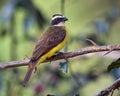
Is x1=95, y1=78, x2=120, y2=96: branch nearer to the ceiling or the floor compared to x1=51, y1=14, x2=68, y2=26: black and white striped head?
nearer to the ceiling

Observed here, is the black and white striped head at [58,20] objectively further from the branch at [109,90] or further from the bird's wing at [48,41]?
the branch at [109,90]

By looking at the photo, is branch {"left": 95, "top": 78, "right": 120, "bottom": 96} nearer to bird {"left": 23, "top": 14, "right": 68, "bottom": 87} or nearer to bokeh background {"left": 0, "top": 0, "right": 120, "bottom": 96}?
bird {"left": 23, "top": 14, "right": 68, "bottom": 87}

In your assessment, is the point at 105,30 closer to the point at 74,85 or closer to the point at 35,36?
the point at 74,85

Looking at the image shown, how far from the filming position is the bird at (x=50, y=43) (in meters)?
3.42

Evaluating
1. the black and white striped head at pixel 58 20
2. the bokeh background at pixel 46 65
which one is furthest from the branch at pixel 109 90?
the bokeh background at pixel 46 65

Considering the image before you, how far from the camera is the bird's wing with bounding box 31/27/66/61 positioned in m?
3.54

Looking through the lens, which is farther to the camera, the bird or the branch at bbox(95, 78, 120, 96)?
the bird

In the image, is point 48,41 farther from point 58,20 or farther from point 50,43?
point 58,20

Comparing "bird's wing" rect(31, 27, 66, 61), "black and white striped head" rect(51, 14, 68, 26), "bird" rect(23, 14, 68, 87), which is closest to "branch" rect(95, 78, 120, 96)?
"bird" rect(23, 14, 68, 87)

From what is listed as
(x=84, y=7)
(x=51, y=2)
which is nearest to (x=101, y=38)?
(x=51, y=2)

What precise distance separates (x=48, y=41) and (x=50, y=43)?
2 cm

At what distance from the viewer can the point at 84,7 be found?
30.4ft

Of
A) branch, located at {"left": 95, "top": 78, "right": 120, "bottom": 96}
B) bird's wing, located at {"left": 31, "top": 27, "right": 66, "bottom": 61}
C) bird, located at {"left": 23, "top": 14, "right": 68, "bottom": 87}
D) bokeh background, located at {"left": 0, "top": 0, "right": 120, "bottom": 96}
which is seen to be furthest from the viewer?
bokeh background, located at {"left": 0, "top": 0, "right": 120, "bottom": 96}

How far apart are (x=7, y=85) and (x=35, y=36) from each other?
160cm
